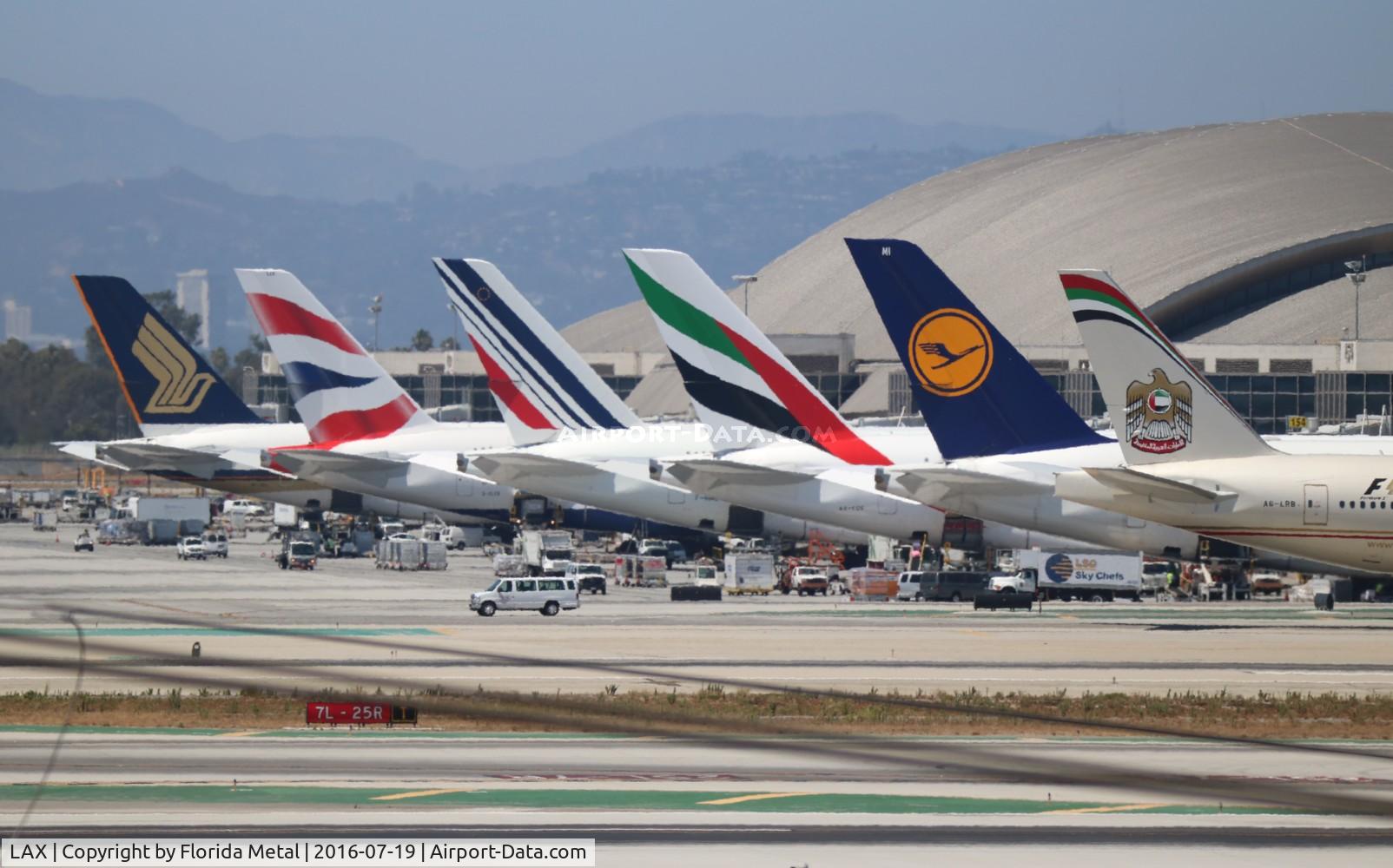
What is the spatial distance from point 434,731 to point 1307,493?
27353 millimetres

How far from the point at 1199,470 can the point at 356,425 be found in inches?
2020

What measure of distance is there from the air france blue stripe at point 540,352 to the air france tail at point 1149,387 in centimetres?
3462

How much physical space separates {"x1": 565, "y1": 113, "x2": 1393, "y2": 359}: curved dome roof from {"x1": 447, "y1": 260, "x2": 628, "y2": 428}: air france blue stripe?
64004mm

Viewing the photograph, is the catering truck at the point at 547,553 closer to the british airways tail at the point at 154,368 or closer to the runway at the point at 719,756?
the british airways tail at the point at 154,368

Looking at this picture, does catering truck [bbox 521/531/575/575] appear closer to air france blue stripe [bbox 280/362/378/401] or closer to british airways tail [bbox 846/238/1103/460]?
air france blue stripe [bbox 280/362/378/401]

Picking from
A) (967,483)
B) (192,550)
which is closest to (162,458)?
(192,550)

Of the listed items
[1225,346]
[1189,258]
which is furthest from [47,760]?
[1189,258]

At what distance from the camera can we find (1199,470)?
4944 cm

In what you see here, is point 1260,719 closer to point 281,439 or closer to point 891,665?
point 891,665

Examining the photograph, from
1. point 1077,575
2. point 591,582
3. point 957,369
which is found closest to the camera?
point 957,369

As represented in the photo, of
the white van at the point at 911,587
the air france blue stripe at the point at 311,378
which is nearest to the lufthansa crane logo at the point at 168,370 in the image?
the air france blue stripe at the point at 311,378

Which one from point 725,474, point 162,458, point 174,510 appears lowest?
point 174,510

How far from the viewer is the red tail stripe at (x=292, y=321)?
292ft

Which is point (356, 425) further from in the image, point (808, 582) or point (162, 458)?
point (808, 582)
